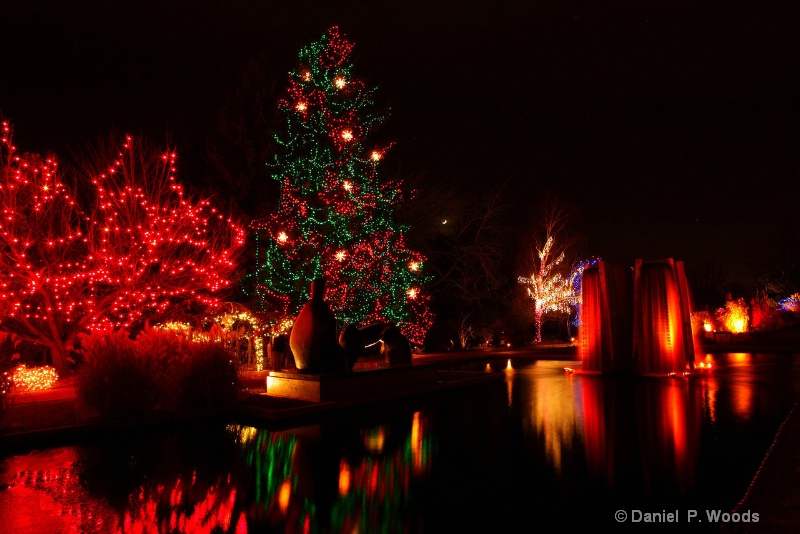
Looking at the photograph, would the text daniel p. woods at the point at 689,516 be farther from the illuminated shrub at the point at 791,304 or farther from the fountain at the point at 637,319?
the illuminated shrub at the point at 791,304

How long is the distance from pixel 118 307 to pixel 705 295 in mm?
58990

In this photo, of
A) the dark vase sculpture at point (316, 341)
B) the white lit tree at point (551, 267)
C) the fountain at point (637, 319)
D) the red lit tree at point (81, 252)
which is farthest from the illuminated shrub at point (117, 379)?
the white lit tree at point (551, 267)

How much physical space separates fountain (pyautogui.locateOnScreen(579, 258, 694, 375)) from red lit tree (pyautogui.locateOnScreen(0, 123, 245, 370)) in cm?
1183

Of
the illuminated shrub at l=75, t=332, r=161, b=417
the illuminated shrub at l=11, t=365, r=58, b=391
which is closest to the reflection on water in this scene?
the illuminated shrub at l=75, t=332, r=161, b=417

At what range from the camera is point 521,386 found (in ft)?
50.7

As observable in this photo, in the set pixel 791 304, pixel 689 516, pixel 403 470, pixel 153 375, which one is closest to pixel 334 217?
pixel 153 375

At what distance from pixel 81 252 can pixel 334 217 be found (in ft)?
29.3

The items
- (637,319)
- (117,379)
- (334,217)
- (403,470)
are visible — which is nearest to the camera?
(403,470)

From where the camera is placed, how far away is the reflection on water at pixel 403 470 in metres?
5.67

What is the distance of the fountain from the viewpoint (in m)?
17.1

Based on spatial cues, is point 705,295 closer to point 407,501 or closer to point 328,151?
point 328,151

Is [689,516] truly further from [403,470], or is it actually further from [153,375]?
[153,375]

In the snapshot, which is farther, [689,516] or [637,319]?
[637,319]

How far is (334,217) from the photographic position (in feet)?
76.5
